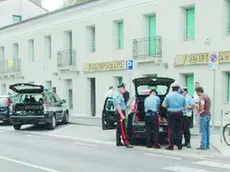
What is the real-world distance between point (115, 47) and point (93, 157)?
14660 millimetres

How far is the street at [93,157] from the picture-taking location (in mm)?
9812

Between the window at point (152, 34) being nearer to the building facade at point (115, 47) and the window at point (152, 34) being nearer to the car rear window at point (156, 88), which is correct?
the building facade at point (115, 47)

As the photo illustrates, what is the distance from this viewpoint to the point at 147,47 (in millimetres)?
23047

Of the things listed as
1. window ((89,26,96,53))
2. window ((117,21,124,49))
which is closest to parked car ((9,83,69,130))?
window ((117,21,124,49))

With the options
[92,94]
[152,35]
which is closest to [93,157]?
[152,35]

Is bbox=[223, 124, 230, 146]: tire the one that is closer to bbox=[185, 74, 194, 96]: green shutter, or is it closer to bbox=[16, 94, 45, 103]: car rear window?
bbox=[185, 74, 194, 96]: green shutter

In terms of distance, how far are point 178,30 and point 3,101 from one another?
9388 millimetres

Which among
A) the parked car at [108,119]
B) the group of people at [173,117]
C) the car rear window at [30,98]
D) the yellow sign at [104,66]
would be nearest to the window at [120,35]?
the yellow sign at [104,66]

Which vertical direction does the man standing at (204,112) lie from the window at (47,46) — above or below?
below

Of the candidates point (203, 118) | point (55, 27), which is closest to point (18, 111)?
point (203, 118)

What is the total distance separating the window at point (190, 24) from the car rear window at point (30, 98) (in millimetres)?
7506

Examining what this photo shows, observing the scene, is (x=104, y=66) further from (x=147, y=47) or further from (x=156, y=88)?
(x=156, y=88)

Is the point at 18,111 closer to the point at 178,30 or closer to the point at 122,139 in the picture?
the point at 122,139

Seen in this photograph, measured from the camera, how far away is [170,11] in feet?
71.6
